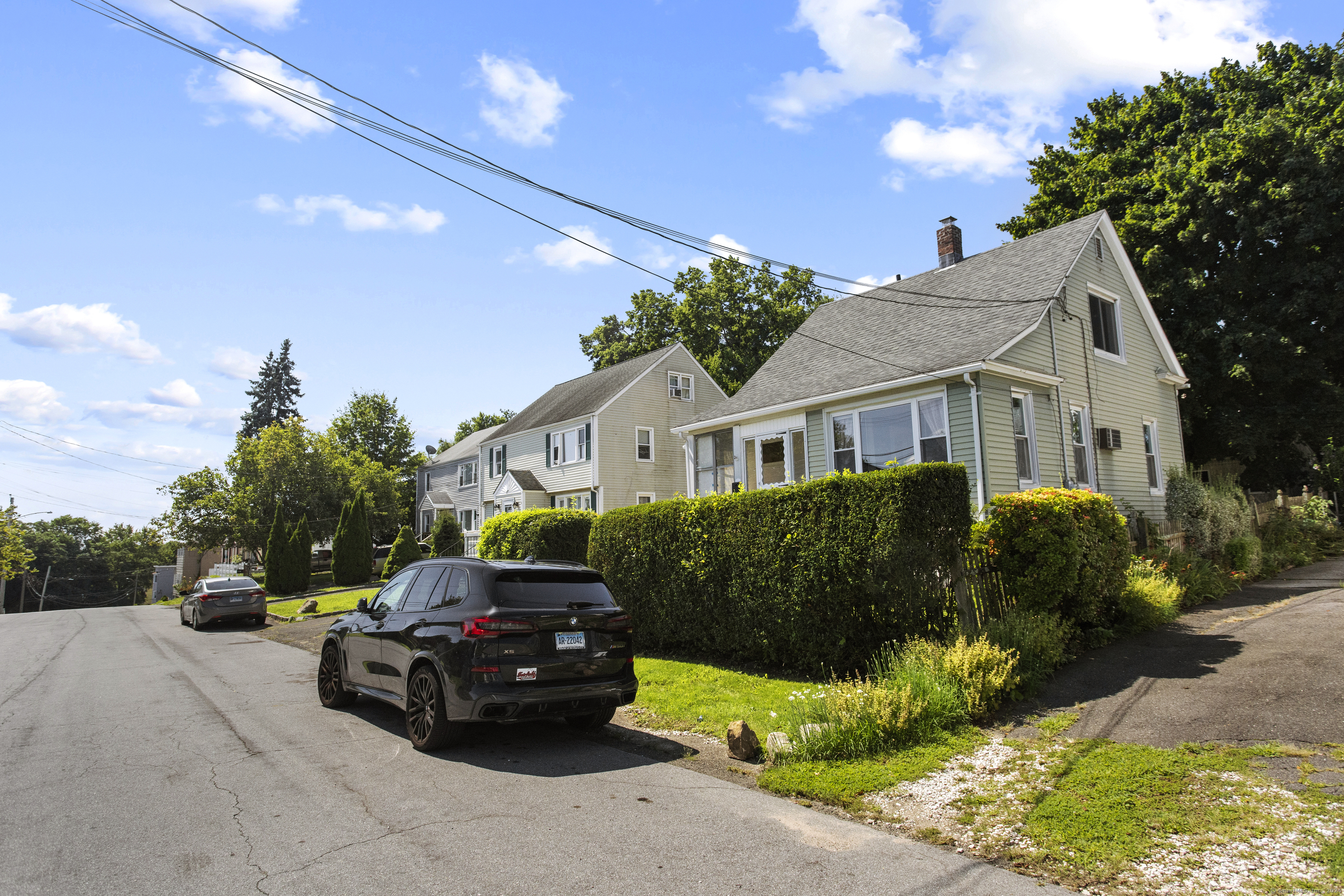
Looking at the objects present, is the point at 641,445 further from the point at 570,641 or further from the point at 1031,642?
the point at 570,641

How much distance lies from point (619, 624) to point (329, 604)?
21.0 metres

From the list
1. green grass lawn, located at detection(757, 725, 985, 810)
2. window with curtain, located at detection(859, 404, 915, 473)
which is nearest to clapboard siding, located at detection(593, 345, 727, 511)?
window with curtain, located at detection(859, 404, 915, 473)

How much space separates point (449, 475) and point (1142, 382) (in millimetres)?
39245

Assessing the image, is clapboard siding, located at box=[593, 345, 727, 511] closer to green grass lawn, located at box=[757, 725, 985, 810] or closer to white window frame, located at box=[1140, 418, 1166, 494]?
white window frame, located at box=[1140, 418, 1166, 494]

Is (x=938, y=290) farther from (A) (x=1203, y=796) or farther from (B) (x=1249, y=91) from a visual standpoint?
(A) (x=1203, y=796)

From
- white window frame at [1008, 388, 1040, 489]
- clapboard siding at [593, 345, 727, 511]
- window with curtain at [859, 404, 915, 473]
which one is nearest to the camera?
white window frame at [1008, 388, 1040, 489]

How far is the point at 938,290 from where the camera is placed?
19109 mm

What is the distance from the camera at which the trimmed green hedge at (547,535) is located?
15102 millimetres

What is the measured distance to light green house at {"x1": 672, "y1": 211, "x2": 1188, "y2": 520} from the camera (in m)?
14.9

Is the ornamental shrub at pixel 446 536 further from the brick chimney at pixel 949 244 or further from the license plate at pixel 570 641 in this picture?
the license plate at pixel 570 641

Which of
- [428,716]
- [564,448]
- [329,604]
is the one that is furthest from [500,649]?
[564,448]

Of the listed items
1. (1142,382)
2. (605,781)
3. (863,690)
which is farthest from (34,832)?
(1142,382)

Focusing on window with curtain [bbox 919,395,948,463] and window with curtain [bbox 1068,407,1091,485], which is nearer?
window with curtain [bbox 919,395,948,463]

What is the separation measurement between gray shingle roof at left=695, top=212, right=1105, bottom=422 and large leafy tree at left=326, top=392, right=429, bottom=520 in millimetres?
48722
